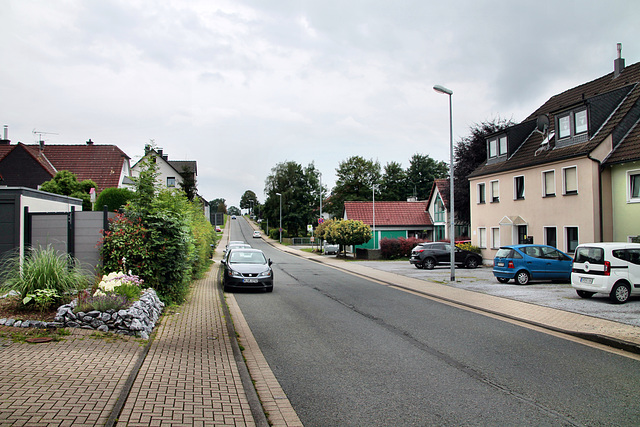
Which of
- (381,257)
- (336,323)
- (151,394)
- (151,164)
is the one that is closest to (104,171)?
(381,257)

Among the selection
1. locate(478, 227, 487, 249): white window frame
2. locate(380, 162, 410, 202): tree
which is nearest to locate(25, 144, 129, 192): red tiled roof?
locate(478, 227, 487, 249): white window frame

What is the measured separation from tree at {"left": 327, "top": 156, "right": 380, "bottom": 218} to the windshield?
220 feet

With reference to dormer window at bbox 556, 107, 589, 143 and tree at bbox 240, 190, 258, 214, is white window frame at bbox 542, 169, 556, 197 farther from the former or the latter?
tree at bbox 240, 190, 258, 214

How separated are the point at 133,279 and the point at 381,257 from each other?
103 feet

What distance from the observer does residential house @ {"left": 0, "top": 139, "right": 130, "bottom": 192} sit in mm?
38719

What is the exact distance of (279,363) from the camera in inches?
279

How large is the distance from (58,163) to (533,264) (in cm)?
4172

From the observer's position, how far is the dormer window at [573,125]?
2270 cm

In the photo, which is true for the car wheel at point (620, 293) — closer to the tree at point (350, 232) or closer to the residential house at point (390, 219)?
the tree at point (350, 232)

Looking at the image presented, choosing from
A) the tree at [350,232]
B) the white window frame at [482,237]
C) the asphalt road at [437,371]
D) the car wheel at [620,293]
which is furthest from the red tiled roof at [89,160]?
the car wheel at [620,293]

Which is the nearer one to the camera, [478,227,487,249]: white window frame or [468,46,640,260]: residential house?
[468,46,640,260]: residential house

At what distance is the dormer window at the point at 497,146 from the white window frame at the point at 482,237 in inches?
184

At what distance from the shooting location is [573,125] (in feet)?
76.5

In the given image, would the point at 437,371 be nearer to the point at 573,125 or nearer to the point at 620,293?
the point at 620,293
